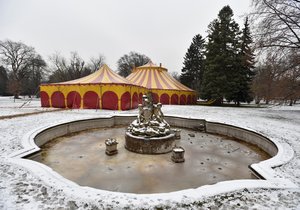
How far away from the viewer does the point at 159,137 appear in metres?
6.17

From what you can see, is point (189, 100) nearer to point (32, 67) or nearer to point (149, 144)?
point (149, 144)

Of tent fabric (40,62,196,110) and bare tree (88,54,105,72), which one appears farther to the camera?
bare tree (88,54,105,72)

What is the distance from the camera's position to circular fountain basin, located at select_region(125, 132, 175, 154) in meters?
5.95

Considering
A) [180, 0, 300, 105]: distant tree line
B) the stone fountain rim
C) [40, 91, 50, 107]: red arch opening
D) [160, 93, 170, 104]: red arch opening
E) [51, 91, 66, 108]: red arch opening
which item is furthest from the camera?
[160, 93, 170, 104]: red arch opening

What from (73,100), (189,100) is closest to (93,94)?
(73,100)

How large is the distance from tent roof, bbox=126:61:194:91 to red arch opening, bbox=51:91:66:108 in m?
9.14

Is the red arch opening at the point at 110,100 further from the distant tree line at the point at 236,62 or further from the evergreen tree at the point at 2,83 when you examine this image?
the evergreen tree at the point at 2,83

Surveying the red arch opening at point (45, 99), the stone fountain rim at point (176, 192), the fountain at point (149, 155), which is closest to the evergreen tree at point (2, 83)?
the red arch opening at point (45, 99)

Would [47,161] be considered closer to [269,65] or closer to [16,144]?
[16,144]

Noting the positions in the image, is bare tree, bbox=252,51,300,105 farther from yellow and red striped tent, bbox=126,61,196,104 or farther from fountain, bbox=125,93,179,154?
fountain, bbox=125,93,179,154

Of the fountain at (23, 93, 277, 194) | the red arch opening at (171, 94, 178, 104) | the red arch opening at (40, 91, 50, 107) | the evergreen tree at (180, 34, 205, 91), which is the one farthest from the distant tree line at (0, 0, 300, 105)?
the red arch opening at (40, 91, 50, 107)

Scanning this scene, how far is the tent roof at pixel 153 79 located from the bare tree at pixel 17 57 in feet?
63.6

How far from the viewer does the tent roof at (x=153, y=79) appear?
22.2 meters

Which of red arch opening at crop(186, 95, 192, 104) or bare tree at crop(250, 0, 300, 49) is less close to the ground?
bare tree at crop(250, 0, 300, 49)
